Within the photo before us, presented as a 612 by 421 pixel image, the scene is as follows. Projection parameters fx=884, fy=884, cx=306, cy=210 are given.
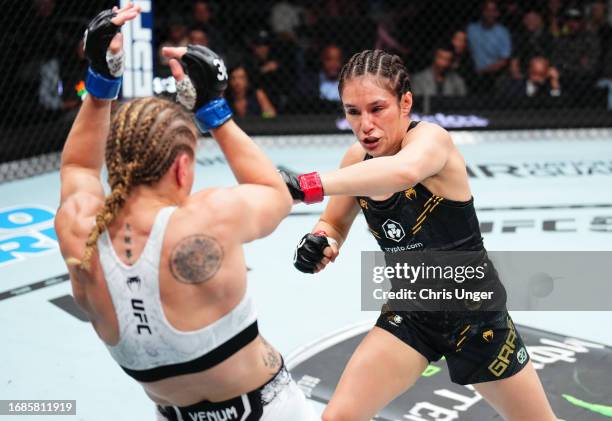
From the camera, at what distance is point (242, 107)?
7.61 meters

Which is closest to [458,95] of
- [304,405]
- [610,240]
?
[610,240]

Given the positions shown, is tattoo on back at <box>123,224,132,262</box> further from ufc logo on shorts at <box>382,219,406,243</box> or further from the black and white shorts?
ufc logo on shorts at <box>382,219,406,243</box>

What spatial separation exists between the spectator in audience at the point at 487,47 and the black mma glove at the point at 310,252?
5851mm

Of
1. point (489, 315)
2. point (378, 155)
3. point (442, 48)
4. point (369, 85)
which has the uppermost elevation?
point (442, 48)

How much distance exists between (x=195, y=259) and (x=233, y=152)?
0.24 m

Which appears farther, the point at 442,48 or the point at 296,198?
the point at 442,48

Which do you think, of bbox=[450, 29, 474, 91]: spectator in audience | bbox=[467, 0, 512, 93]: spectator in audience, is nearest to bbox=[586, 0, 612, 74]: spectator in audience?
bbox=[467, 0, 512, 93]: spectator in audience

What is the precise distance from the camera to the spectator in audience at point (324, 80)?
25.4 feet

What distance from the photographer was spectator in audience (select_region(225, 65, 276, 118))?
24.5ft

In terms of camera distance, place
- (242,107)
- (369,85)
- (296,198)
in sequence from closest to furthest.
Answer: (296,198), (369,85), (242,107)

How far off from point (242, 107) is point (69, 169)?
222 inches

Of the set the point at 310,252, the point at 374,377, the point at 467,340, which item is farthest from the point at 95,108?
the point at 467,340

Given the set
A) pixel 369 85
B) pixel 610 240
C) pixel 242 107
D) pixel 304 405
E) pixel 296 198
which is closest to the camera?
pixel 304 405

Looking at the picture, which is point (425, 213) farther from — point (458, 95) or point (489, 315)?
point (458, 95)
